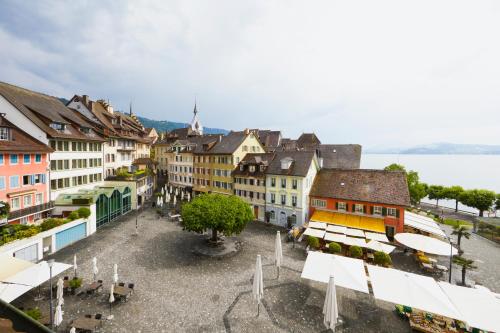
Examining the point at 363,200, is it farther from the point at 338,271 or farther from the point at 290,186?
the point at 338,271

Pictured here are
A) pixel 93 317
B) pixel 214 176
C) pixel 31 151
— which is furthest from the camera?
pixel 214 176

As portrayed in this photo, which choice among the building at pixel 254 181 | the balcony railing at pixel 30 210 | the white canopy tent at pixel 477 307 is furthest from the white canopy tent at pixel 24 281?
the building at pixel 254 181

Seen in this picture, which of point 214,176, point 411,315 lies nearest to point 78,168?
point 214,176

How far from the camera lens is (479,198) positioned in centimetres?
4541

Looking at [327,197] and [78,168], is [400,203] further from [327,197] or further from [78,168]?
[78,168]

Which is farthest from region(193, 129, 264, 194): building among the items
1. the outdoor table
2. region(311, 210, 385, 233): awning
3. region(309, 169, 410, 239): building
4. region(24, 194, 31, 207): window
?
the outdoor table

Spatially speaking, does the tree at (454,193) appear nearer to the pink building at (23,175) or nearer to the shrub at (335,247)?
the shrub at (335,247)

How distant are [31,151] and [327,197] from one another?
38.5 metres

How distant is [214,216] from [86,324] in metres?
12.9

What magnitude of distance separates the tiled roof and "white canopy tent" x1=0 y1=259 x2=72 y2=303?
15.7m

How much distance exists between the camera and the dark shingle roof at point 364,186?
1257 inches

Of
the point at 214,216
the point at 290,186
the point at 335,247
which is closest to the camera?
the point at 214,216

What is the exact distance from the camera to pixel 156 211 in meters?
43.8

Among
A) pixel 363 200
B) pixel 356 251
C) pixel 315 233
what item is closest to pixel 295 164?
pixel 363 200
